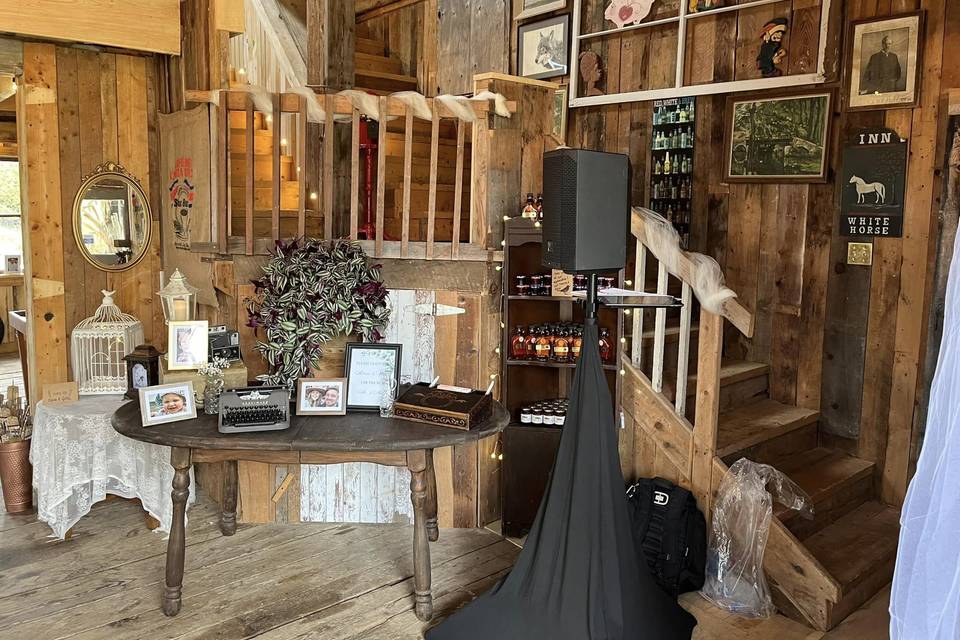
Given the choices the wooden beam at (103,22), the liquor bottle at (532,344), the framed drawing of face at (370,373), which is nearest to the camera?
the framed drawing of face at (370,373)

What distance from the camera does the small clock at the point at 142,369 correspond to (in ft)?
10.9

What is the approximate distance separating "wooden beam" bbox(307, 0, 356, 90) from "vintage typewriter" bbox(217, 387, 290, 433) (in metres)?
1.94

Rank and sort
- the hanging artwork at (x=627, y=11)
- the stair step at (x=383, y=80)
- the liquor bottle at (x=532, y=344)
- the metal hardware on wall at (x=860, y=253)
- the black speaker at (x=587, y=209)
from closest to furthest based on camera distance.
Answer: the black speaker at (x=587, y=209)
the liquor bottle at (x=532, y=344)
the metal hardware on wall at (x=860, y=253)
the hanging artwork at (x=627, y=11)
the stair step at (x=383, y=80)

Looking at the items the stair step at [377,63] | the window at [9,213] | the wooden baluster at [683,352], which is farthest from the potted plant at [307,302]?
the window at [9,213]

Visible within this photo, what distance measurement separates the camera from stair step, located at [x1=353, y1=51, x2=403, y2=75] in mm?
6020

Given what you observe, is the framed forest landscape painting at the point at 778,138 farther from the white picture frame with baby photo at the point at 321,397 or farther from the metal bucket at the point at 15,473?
the metal bucket at the point at 15,473

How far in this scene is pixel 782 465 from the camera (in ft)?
12.3

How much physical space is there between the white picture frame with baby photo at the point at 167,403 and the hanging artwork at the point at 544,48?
3079 mm

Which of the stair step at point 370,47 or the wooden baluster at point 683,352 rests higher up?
the stair step at point 370,47

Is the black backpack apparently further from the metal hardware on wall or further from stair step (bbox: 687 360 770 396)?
the metal hardware on wall

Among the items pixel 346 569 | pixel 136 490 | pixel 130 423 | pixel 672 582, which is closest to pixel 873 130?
pixel 672 582

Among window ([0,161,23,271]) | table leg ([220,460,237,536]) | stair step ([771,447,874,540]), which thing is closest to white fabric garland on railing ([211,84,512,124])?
table leg ([220,460,237,536])

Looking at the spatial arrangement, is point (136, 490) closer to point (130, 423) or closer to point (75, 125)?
point (130, 423)

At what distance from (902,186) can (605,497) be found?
86.3 inches
